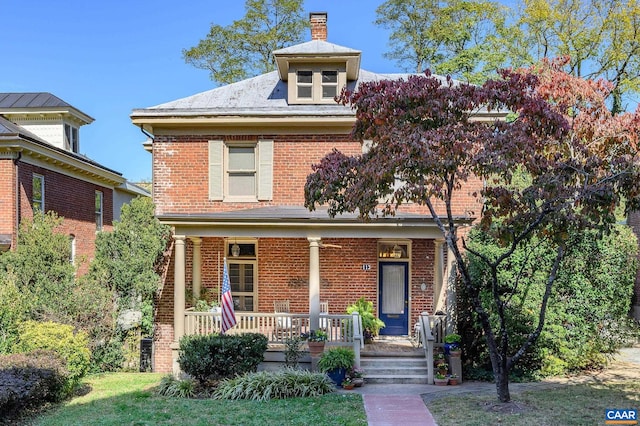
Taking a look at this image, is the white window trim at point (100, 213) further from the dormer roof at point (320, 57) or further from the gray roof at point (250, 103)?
the dormer roof at point (320, 57)

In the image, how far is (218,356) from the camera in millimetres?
10867

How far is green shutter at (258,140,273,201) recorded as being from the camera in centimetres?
1413

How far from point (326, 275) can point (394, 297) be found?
203 centimetres

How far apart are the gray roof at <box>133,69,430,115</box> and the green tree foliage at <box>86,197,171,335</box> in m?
2.92

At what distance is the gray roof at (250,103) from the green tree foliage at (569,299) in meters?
5.97

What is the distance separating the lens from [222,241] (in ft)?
47.7

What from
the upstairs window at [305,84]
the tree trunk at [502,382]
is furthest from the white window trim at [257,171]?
the tree trunk at [502,382]

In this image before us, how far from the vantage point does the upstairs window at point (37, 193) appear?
15.5 m

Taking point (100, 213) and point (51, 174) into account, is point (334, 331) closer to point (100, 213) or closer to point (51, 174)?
point (51, 174)

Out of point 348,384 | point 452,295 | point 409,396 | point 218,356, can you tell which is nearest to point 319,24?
point 452,295

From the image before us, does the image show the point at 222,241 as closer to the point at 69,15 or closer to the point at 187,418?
the point at 187,418

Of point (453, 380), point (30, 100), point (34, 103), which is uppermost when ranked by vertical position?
point (30, 100)

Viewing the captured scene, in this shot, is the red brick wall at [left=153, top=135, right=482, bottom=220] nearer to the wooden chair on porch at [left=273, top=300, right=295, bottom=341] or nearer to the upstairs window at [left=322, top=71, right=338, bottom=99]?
the upstairs window at [left=322, top=71, right=338, bottom=99]

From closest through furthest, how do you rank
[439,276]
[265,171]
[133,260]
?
[439,276], [133,260], [265,171]
